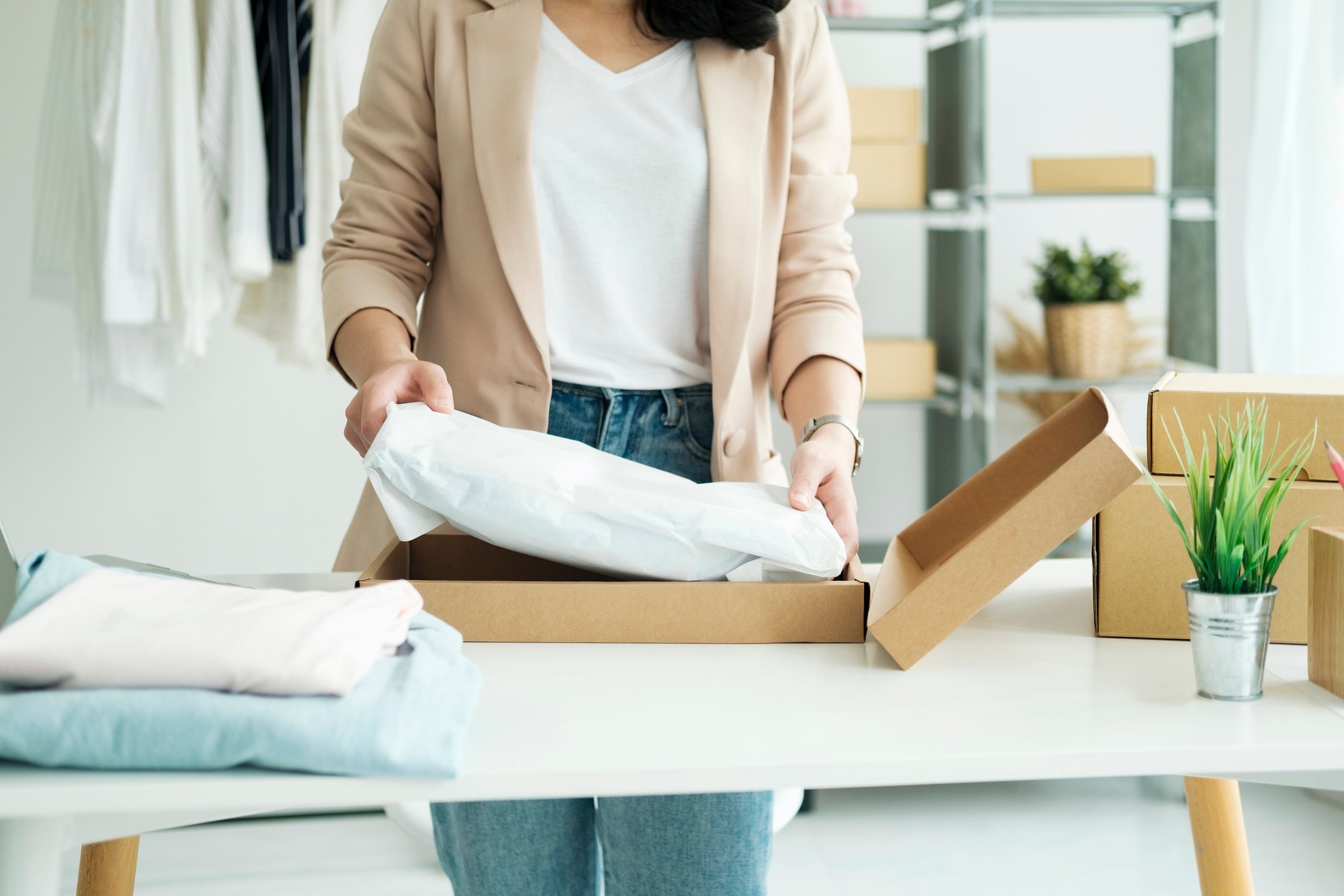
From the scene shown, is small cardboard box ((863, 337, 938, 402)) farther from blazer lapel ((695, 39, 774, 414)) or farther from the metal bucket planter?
the metal bucket planter

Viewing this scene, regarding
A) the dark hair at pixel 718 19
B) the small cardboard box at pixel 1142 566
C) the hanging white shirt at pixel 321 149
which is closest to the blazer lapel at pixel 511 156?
the dark hair at pixel 718 19

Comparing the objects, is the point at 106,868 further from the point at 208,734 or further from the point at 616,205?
the point at 616,205

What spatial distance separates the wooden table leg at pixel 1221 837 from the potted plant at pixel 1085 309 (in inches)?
62.6

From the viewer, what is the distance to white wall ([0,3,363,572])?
2428mm

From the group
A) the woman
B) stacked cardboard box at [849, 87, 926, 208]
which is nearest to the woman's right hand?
Result: the woman

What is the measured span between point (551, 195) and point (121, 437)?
6.04ft

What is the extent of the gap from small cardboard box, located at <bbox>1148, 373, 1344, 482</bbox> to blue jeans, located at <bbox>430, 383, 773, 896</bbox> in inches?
16.9

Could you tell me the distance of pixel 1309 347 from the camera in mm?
2180

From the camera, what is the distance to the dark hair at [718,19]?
108cm

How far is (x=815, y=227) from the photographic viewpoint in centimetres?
119

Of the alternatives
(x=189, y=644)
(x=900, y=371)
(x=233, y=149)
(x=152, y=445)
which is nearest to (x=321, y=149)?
(x=233, y=149)

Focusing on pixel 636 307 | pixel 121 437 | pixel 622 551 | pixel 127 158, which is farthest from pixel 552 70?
pixel 121 437

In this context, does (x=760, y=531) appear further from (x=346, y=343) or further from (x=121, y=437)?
(x=121, y=437)

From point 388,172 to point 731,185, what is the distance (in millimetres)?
333
